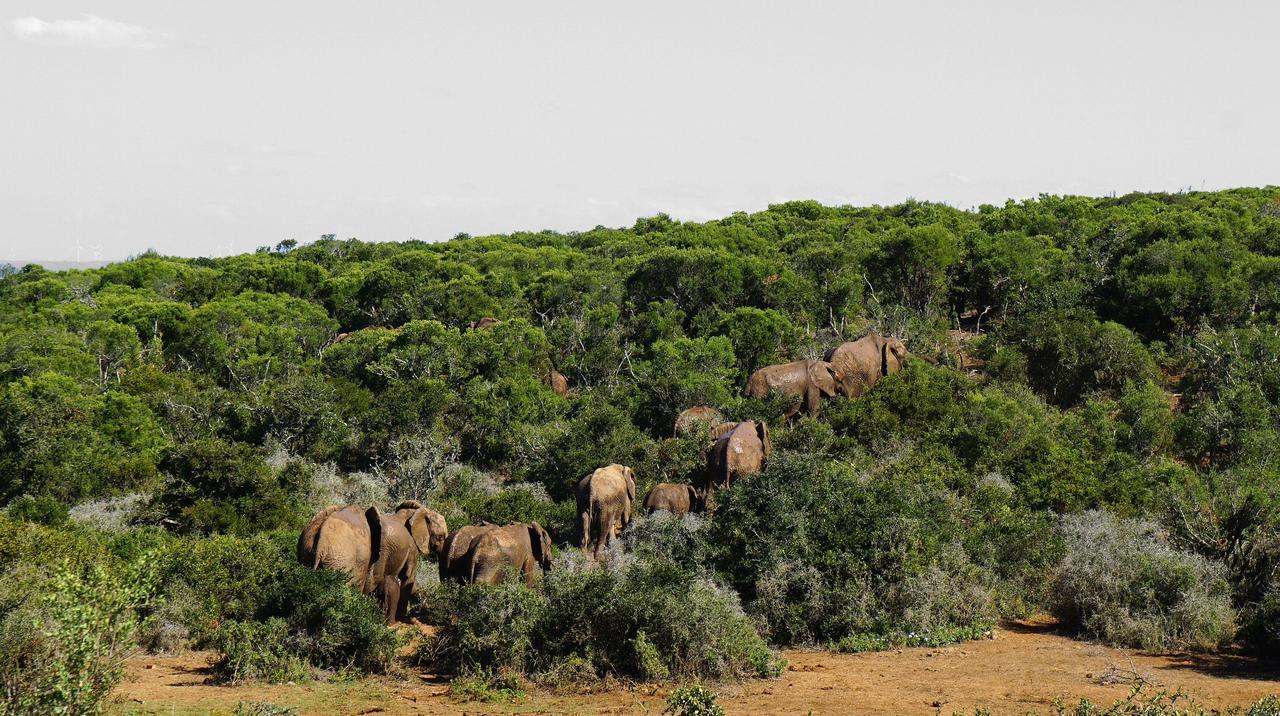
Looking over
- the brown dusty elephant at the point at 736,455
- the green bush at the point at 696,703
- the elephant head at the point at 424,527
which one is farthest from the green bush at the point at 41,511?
the green bush at the point at 696,703

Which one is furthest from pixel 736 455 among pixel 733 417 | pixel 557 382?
pixel 557 382

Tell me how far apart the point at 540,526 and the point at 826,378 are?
11.4 m

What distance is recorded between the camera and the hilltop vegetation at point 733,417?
16344mm

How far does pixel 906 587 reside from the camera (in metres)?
17.3

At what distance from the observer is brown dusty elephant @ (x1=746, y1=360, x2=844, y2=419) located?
28.4 metres

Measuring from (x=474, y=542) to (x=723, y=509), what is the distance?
4.31m

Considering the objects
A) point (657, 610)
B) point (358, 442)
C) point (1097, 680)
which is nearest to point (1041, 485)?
point (1097, 680)

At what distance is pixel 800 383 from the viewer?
28.5 m

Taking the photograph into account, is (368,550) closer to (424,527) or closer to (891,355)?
(424,527)

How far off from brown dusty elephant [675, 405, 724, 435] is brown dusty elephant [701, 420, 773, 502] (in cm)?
318

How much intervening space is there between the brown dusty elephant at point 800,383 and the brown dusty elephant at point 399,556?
1143 centimetres

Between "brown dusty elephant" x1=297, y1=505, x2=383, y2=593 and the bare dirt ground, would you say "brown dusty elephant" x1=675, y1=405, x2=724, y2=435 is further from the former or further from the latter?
the bare dirt ground

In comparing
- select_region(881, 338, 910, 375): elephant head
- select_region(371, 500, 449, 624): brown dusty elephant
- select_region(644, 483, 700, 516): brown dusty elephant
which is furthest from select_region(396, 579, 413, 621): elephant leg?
select_region(881, 338, 910, 375): elephant head

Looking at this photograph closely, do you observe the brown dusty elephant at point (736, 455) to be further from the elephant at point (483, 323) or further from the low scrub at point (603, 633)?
the elephant at point (483, 323)
